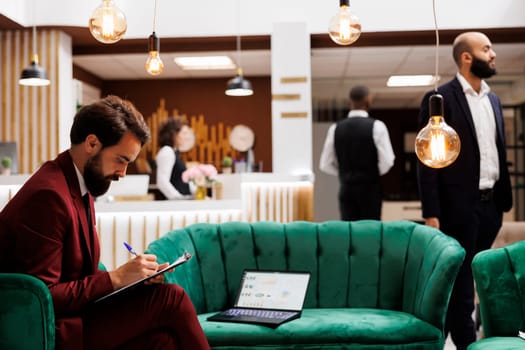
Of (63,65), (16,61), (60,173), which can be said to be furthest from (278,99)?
(60,173)

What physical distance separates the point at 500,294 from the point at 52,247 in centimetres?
171

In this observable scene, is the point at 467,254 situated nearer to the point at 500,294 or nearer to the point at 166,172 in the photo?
the point at 500,294

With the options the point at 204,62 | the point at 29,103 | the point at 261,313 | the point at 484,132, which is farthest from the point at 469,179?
the point at 204,62

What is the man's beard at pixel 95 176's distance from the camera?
2.17 meters

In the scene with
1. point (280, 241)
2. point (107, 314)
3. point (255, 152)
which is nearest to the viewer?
point (107, 314)

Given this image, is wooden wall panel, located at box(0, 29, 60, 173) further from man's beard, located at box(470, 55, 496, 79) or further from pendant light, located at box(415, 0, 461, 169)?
pendant light, located at box(415, 0, 461, 169)

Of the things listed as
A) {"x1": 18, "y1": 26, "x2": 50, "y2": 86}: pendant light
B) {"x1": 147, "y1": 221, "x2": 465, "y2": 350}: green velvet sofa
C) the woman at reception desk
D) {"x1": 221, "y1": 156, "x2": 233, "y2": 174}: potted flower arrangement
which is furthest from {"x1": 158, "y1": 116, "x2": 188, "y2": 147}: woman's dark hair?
{"x1": 147, "y1": 221, "x2": 465, "y2": 350}: green velvet sofa

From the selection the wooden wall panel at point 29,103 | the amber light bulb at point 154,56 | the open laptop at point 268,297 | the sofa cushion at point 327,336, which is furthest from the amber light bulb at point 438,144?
the wooden wall panel at point 29,103

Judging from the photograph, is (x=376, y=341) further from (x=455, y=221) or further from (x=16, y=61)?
(x=16, y=61)

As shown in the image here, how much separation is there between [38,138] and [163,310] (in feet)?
18.1

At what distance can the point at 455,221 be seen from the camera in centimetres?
337

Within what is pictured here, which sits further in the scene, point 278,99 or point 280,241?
point 278,99

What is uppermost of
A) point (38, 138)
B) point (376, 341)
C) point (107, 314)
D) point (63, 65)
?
point (63, 65)

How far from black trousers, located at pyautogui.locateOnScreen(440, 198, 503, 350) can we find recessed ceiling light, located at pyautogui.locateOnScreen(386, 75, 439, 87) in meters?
6.51
